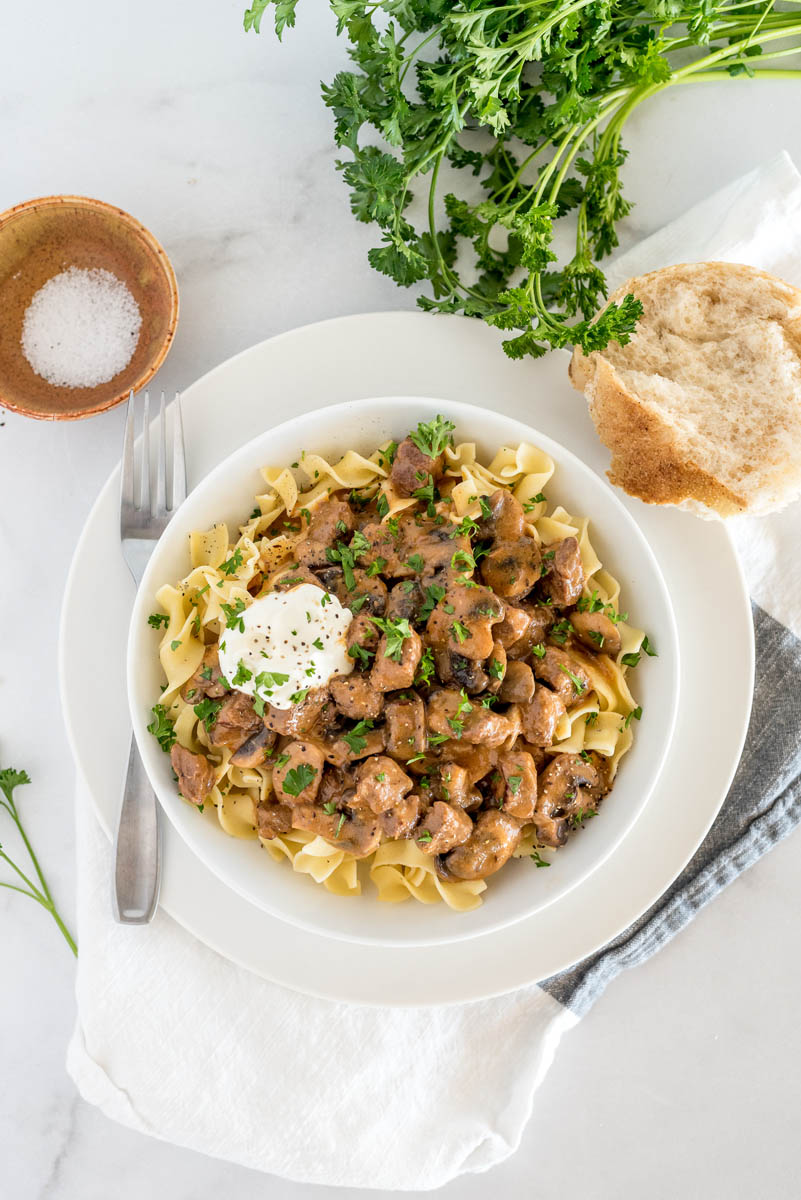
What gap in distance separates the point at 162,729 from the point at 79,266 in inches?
102

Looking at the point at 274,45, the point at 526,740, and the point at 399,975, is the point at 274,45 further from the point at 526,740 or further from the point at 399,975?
the point at 399,975

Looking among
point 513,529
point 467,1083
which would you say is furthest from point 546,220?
point 467,1083

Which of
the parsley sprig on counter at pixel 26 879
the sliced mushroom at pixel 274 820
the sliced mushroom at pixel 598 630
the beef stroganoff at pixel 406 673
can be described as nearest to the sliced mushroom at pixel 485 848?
Result: the beef stroganoff at pixel 406 673

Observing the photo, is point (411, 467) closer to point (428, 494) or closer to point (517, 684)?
point (428, 494)

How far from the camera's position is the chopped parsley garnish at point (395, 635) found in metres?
3.85

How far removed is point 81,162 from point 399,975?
468cm

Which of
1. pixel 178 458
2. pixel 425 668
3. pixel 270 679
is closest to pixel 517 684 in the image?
pixel 425 668

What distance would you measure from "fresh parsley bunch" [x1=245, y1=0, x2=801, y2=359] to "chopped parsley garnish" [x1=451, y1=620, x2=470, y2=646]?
1.28 metres

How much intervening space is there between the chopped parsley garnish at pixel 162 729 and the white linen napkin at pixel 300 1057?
95cm

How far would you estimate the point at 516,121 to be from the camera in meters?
4.73

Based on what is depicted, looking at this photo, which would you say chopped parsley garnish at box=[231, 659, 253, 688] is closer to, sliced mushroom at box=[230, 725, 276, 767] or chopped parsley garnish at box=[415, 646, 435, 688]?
sliced mushroom at box=[230, 725, 276, 767]

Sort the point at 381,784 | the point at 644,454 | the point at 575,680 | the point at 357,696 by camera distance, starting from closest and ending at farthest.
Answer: the point at 381,784, the point at 357,696, the point at 575,680, the point at 644,454

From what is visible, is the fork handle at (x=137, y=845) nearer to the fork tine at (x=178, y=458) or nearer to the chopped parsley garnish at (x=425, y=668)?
the fork tine at (x=178, y=458)

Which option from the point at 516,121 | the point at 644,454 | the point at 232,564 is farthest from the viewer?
the point at 516,121
